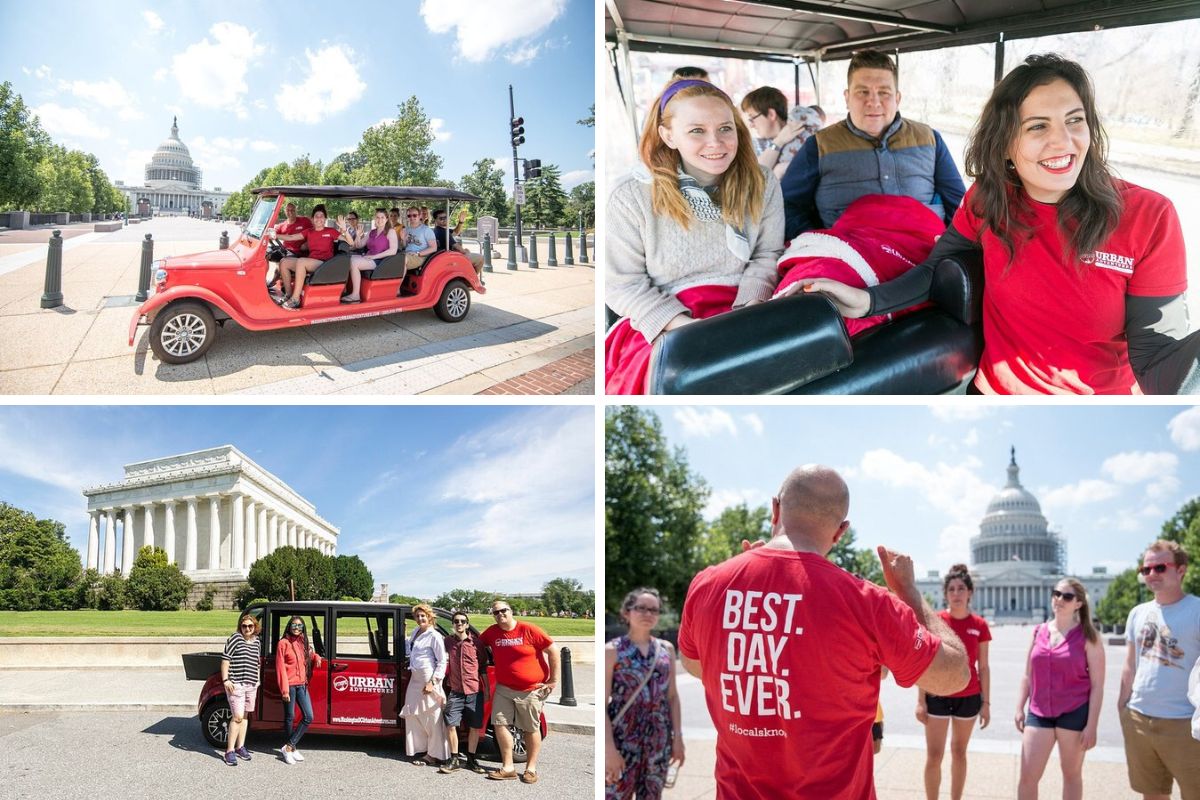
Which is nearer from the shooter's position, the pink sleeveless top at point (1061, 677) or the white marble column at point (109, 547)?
the pink sleeveless top at point (1061, 677)

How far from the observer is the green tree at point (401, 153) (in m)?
3.99

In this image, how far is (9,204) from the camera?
12.6ft

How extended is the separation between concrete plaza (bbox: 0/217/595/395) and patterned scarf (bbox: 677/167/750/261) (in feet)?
3.31

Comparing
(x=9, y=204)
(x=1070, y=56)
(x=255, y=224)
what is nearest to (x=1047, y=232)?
(x=1070, y=56)

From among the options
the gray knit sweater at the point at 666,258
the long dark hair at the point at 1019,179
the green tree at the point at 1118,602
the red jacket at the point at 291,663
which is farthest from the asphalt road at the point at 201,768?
the green tree at the point at 1118,602

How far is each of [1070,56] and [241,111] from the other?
3691 mm

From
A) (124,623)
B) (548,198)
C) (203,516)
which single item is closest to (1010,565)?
(548,198)

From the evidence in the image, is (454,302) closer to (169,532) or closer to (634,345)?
(169,532)

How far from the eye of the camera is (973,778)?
3773 millimetres

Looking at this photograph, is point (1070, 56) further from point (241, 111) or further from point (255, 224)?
point (255, 224)

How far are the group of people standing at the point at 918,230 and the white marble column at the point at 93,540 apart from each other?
275 cm

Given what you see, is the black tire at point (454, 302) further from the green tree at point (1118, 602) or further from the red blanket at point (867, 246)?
the green tree at point (1118, 602)

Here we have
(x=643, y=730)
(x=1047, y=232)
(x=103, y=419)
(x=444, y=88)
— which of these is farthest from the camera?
(x=444, y=88)


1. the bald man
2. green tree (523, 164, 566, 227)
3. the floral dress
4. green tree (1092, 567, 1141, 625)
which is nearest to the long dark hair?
the bald man
